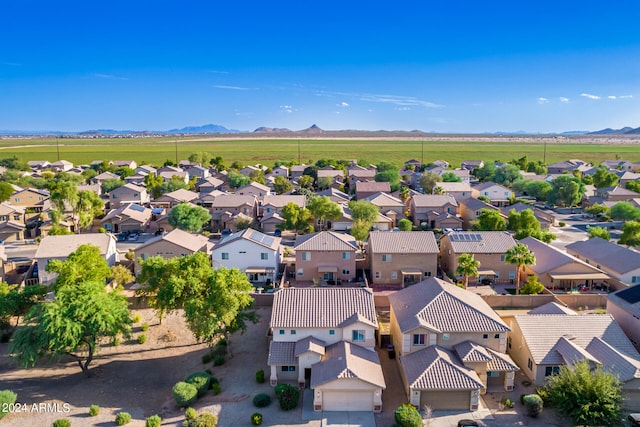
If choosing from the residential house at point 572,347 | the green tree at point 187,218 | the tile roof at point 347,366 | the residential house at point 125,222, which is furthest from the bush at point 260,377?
the residential house at point 125,222

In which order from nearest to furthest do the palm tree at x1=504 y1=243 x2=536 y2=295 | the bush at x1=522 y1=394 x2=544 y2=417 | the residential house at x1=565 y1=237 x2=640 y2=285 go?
the bush at x1=522 y1=394 x2=544 y2=417
the palm tree at x1=504 y1=243 x2=536 y2=295
the residential house at x1=565 y1=237 x2=640 y2=285

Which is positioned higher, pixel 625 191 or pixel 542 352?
pixel 625 191

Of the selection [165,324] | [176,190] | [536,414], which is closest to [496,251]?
[536,414]

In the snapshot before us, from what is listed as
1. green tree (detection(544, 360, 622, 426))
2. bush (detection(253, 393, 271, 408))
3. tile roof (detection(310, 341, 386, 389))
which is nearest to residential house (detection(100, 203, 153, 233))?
bush (detection(253, 393, 271, 408))

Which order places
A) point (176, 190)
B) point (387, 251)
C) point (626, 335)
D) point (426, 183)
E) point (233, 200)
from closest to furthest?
point (626, 335) → point (387, 251) → point (233, 200) → point (176, 190) → point (426, 183)

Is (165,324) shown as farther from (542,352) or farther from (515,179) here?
(515,179)

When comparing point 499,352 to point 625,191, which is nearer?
point 499,352

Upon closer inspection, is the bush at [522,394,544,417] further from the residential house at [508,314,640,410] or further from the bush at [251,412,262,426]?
the bush at [251,412,262,426]
